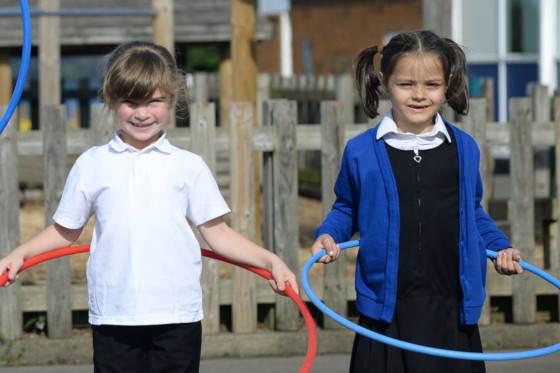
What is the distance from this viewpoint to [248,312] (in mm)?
5734

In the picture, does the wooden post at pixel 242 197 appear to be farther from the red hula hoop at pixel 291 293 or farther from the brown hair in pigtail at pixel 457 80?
the brown hair in pigtail at pixel 457 80

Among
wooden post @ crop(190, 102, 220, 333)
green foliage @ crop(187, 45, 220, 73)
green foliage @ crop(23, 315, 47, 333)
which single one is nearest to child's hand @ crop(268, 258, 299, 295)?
wooden post @ crop(190, 102, 220, 333)

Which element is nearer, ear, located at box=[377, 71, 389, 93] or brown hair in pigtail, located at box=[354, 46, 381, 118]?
ear, located at box=[377, 71, 389, 93]

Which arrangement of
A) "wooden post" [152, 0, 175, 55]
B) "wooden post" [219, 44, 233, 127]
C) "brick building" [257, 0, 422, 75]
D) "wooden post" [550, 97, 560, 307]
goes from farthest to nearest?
"brick building" [257, 0, 422, 75] < "wooden post" [219, 44, 233, 127] < "wooden post" [152, 0, 175, 55] < "wooden post" [550, 97, 560, 307]

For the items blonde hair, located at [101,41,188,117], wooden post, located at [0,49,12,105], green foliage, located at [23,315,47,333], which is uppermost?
wooden post, located at [0,49,12,105]

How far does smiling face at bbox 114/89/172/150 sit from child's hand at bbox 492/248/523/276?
1308 mm

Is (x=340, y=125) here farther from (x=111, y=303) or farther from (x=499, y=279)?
(x=111, y=303)

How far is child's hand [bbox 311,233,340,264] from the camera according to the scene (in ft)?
11.1

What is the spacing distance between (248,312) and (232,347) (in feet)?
0.78

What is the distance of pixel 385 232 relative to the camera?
339cm

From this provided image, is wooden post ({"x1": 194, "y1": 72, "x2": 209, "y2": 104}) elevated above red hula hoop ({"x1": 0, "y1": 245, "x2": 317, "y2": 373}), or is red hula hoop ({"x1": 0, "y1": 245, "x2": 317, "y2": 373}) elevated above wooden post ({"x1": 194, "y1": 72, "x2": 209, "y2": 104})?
wooden post ({"x1": 194, "y1": 72, "x2": 209, "y2": 104})

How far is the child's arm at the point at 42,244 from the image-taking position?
3305mm

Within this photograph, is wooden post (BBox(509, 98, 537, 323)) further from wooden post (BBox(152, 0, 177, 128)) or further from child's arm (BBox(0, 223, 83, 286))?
child's arm (BBox(0, 223, 83, 286))

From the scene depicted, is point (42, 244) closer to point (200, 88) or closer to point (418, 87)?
point (418, 87)
